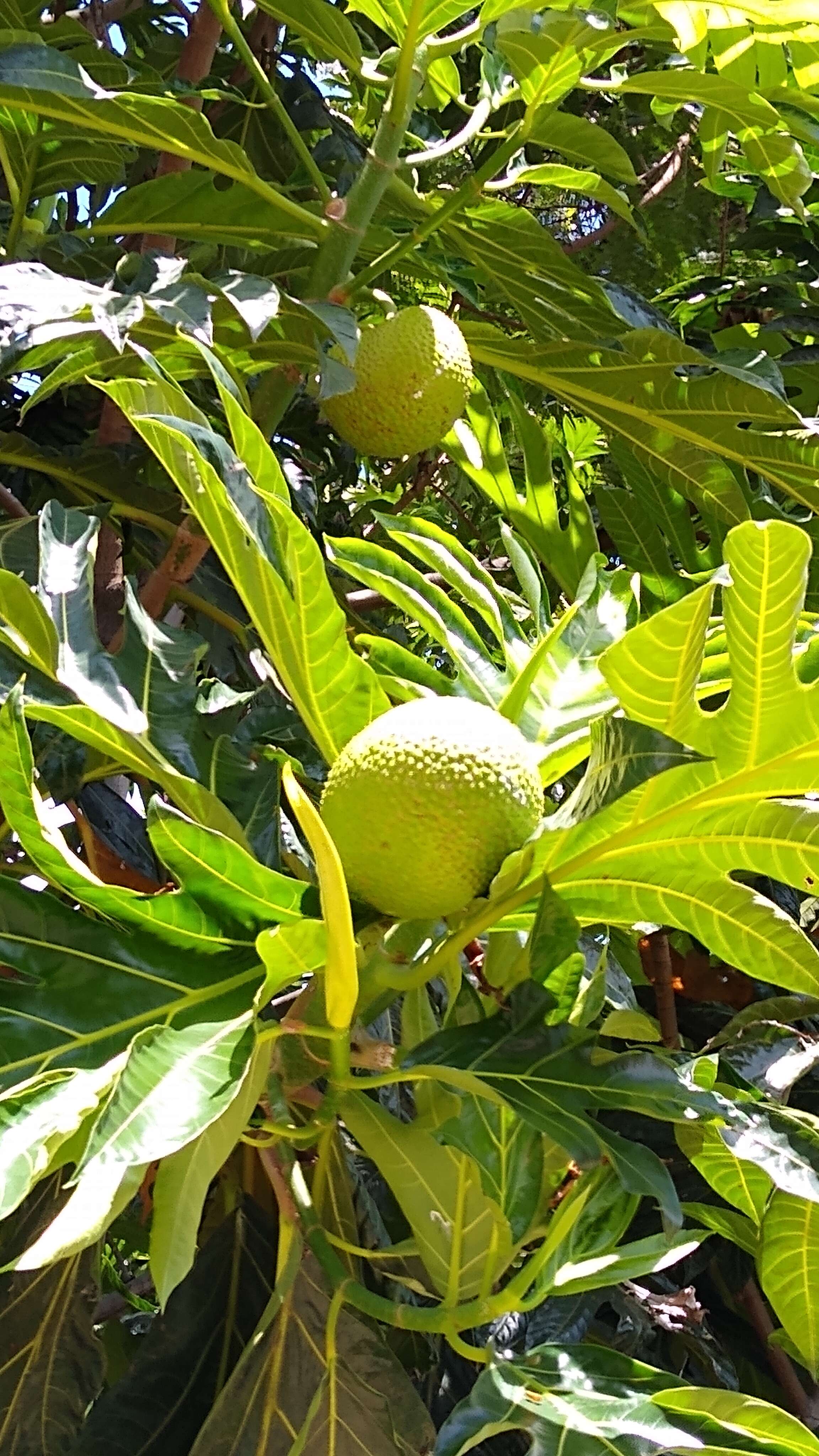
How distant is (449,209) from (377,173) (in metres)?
0.06

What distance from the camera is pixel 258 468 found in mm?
559

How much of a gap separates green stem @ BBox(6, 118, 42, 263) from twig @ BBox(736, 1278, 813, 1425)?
106 centimetres

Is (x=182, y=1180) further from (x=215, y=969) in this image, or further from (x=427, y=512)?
(x=427, y=512)

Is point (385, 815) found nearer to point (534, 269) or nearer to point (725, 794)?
point (725, 794)

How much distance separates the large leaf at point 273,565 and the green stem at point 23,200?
0.58m

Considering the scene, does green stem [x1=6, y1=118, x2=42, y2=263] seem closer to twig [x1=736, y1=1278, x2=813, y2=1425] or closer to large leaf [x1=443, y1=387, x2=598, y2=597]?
large leaf [x1=443, y1=387, x2=598, y2=597]

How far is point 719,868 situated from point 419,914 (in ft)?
0.43

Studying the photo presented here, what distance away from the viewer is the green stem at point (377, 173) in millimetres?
889

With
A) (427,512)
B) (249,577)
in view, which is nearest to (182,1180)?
(249,577)

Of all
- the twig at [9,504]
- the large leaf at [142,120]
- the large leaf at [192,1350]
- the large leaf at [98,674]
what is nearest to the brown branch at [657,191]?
the large leaf at [142,120]

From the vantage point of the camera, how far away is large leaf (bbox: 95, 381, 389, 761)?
1.69 ft

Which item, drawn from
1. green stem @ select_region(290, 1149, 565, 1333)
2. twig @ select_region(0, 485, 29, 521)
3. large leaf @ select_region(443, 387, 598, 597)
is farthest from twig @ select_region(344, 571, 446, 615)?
green stem @ select_region(290, 1149, 565, 1333)

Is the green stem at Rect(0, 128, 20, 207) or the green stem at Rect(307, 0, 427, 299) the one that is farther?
the green stem at Rect(0, 128, 20, 207)

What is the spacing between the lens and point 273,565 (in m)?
0.54
